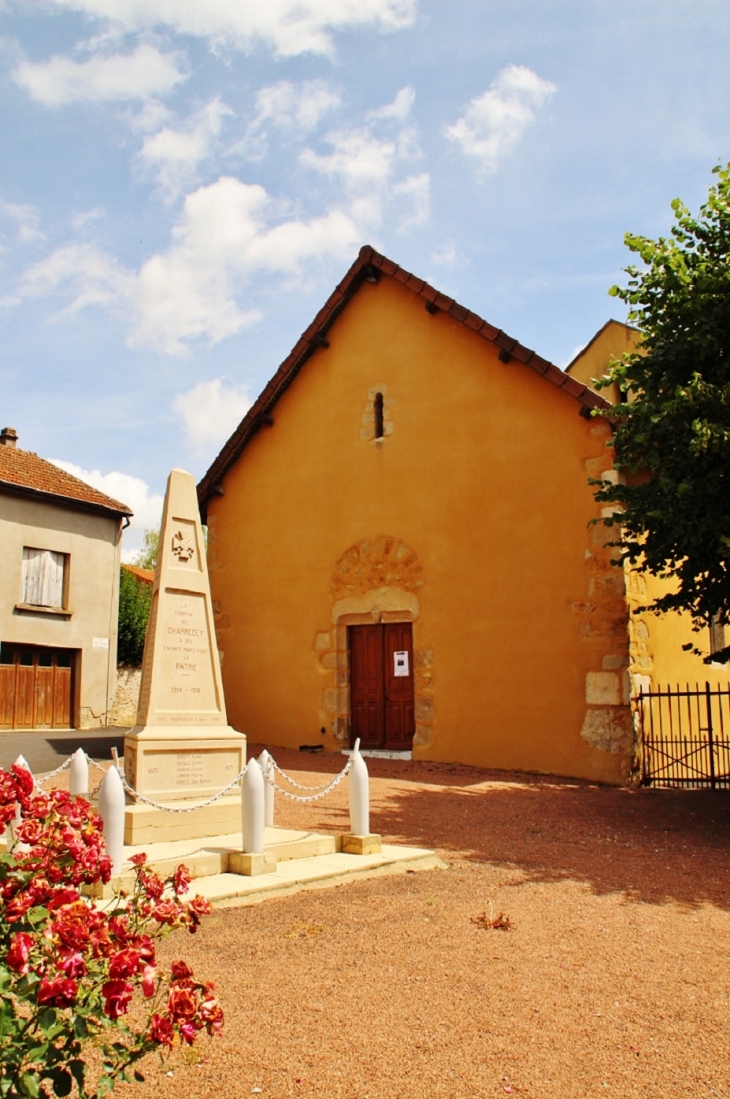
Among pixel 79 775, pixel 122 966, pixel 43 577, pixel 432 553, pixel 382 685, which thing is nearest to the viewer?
pixel 122 966

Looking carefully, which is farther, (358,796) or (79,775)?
(79,775)

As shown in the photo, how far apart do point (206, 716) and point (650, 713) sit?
6225 mm

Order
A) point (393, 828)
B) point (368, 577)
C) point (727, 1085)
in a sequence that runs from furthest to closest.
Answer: point (368, 577), point (393, 828), point (727, 1085)

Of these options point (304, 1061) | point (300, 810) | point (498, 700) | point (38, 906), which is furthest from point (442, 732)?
point (38, 906)

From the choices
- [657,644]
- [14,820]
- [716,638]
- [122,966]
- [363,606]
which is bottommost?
[14,820]

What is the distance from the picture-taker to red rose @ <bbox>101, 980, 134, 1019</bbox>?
2111 millimetres

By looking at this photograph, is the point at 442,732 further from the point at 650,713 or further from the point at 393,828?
the point at 393,828

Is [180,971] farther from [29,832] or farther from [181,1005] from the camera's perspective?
[29,832]

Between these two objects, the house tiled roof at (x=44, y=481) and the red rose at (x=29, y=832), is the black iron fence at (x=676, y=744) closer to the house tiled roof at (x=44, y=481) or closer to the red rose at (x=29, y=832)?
the red rose at (x=29, y=832)

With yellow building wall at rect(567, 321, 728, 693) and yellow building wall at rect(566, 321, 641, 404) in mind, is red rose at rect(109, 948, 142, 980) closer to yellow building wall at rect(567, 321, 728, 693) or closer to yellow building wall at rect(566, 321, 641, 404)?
yellow building wall at rect(567, 321, 728, 693)

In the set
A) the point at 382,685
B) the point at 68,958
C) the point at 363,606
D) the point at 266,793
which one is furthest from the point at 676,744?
the point at 68,958

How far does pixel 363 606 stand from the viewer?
13.3 m

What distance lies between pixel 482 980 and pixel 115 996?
8.14ft

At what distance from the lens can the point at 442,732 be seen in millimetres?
12211
